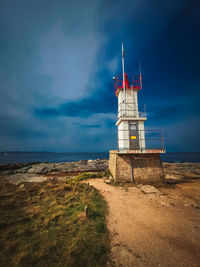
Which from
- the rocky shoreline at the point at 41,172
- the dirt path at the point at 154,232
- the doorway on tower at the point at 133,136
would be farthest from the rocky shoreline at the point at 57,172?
the dirt path at the point at 154,232

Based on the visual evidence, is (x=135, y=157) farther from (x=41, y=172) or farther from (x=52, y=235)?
(x=41, y=172)

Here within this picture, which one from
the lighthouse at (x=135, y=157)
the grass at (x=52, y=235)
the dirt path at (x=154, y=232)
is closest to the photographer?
the grass at (x=52, y=235)

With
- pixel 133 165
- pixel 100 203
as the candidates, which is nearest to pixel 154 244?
pixel 100 203

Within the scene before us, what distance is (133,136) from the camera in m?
12.8

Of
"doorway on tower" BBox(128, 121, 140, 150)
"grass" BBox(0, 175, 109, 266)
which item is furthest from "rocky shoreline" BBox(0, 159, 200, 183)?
"grass" BBox(0, 175, 109, 266)

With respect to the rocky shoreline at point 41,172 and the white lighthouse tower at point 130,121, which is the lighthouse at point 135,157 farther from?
the rocky shoreline at point 41,172

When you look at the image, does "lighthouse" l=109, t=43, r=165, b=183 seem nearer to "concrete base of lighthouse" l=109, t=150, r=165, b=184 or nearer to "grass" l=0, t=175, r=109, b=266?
"concrete base of lighthouse" l=109, t=150, r=165, b=184

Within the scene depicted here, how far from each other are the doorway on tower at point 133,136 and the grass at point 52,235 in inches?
288

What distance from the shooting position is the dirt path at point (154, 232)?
348 centimetres

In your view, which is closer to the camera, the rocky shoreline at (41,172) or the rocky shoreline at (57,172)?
the rocky shoreline at (41,172)

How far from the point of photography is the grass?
3.37 metres

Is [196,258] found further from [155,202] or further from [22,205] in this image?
[22,205]

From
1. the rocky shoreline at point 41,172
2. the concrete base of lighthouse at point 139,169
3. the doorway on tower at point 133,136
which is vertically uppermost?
the doorway on tower at point 133,136

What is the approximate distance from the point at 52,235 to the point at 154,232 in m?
3.95
